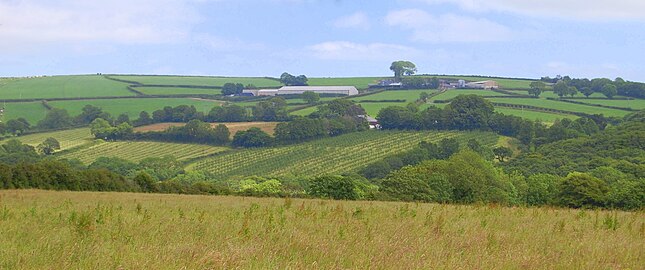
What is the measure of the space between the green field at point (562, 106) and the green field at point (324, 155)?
31.1 meters

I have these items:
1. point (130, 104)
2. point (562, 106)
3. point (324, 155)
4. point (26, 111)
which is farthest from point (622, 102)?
point (26, 111)

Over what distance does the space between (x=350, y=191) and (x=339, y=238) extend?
5274cm

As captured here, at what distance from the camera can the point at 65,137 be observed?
514 ft

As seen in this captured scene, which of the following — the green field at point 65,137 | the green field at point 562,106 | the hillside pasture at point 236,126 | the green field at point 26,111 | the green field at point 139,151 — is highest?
the green field at point 562,106

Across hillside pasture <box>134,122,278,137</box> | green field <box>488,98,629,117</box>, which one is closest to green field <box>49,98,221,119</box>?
hillside pasture <box>134,122,278,137</box>

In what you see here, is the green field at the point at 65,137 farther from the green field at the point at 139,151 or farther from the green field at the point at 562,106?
the green field at the point at 562,106

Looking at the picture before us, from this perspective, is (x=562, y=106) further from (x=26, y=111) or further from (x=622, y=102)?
(x=26, y=111)

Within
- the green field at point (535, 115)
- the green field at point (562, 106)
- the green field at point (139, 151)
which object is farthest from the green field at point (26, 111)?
the green field at point (562, 106)

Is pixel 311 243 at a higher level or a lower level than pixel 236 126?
higher

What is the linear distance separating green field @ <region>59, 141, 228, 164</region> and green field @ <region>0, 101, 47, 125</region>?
108 ft

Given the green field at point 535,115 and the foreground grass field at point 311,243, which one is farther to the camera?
the green field at point 535,115

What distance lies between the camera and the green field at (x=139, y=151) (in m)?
132

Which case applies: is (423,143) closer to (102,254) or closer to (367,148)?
(367,148)

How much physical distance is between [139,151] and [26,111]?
188ft
